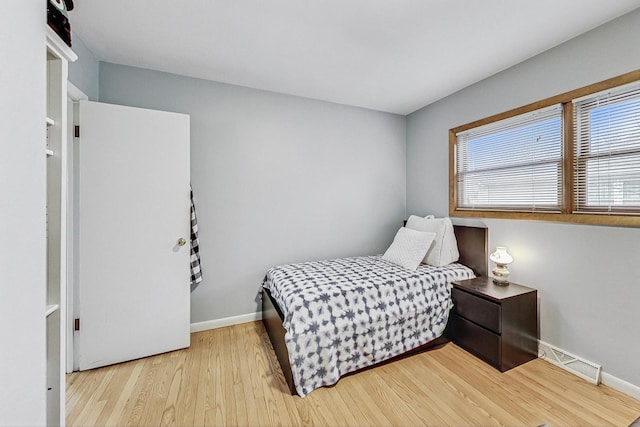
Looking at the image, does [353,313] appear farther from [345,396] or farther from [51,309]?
[51,309]

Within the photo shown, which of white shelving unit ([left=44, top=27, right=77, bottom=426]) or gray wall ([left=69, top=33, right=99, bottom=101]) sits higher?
gray wall ([left=69, top=33, right=99, bottom=101])

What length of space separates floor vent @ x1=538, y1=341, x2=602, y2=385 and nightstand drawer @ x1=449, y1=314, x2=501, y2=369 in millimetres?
521

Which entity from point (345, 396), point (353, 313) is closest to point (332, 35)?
point (353, 313)

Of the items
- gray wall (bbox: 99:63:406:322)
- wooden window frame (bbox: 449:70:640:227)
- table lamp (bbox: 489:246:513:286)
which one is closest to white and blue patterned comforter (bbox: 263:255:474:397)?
table lamp (bbox: 489:246:513:286)

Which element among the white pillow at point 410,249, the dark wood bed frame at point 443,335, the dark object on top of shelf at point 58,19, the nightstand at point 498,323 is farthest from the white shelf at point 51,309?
the nightstand at point 498,323

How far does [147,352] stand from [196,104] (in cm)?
234

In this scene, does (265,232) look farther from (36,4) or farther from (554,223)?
(554,223)

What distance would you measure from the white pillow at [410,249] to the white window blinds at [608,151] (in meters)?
1.20

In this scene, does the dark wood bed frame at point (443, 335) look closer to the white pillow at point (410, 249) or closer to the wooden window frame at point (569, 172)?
the wooden window frame at point (569, 172)

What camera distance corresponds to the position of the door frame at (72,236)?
1.99 metres

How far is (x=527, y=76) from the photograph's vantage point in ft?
7.57

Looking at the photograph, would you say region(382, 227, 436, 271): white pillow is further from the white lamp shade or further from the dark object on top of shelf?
the dark object on top of shelf

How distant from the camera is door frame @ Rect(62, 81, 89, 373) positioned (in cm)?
199

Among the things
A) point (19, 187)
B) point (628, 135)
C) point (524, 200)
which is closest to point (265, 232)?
point (19, 187)
